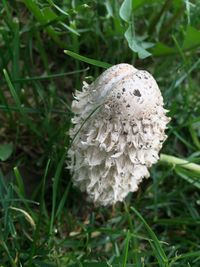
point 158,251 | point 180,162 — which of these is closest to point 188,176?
point 180,162

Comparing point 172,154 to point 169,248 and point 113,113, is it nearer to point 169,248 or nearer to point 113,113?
point 169,248

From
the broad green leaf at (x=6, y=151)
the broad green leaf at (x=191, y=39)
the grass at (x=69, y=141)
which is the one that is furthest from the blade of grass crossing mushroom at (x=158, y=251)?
the broad green leaf at (x=191, y=39)

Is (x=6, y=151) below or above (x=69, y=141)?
below

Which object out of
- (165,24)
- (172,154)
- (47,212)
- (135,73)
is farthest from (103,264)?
(165,24)

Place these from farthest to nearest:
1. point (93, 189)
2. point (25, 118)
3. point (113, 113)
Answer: point (25, 118)
point (93, 189)
point (113, 113)

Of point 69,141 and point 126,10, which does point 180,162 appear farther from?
point 126,10

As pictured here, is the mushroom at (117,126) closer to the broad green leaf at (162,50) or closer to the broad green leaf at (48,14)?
the broad green leaf at (48,14)
